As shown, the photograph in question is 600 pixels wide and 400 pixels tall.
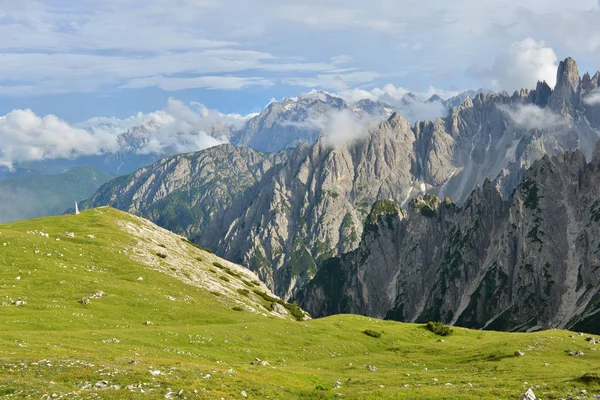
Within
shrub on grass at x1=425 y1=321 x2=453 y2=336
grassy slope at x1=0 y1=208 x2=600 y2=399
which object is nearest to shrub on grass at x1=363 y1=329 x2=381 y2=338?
grassy slope at x1=0 y1=208 x2=600 y2=399

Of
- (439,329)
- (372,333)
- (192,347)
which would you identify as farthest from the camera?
(439,329)

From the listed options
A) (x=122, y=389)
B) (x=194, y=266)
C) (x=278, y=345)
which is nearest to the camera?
(x=122, y=389)

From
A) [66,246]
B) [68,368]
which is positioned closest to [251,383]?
[68,368]

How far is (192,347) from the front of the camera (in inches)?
2036

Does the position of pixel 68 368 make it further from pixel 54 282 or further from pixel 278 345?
pixel 54 282

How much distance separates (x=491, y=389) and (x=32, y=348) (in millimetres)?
37603

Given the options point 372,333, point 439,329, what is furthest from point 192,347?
point 439,329

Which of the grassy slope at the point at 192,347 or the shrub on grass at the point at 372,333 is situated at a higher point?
the grassy slope at the point at 192,347

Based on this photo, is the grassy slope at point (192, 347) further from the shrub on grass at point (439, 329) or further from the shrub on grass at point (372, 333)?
the shrub on grass at point (439, 329)

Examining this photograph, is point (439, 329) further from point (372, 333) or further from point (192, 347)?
point (192, 347)

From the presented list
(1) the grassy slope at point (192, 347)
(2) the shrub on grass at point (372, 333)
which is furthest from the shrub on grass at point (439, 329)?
(2) the shrub on grass at point (372, 333)

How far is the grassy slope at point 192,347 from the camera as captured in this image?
31969 millimetres

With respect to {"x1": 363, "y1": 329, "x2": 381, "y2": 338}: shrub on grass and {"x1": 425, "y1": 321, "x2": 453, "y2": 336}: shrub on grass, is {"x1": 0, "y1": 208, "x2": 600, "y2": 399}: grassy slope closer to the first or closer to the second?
{"x1": 363, "y1": 329, "x2": 381, "y2": 338}: shrub on grass

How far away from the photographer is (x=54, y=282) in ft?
228
